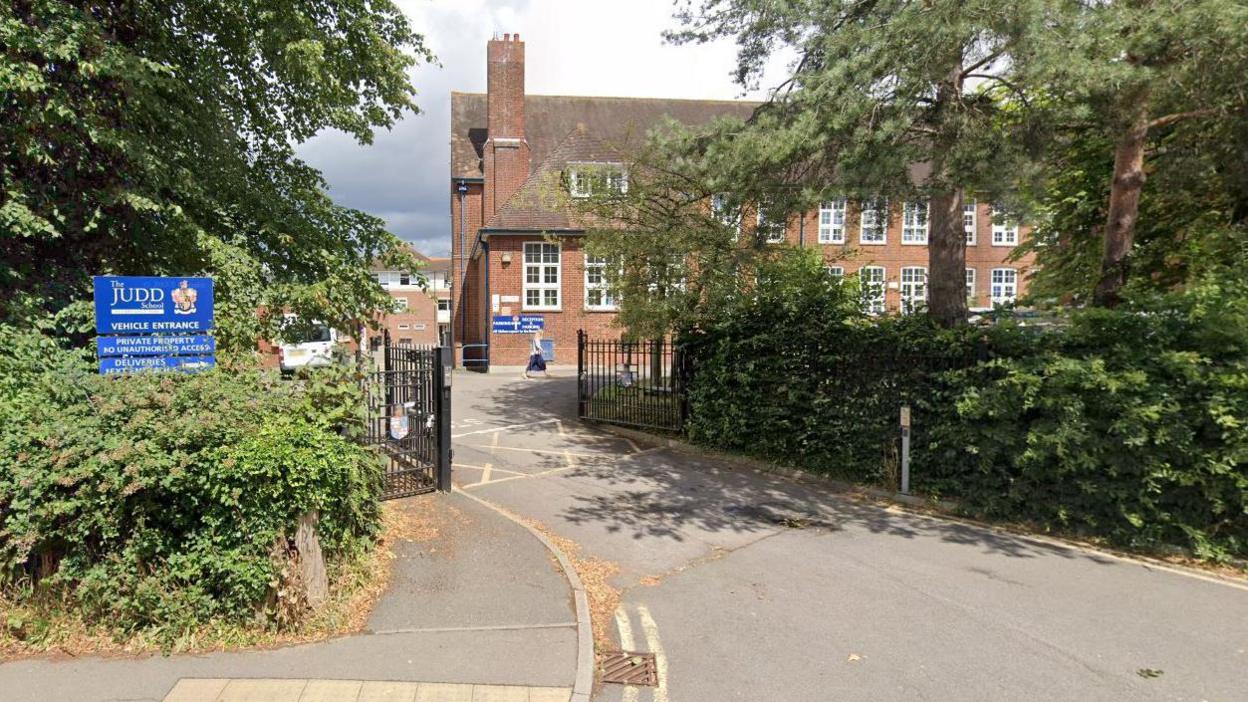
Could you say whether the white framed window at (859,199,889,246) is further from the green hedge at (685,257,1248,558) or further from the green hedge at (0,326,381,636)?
the green hedge at (0,326,381,636)

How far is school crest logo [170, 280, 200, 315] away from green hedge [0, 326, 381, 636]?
133cm

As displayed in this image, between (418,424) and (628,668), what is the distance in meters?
4.84

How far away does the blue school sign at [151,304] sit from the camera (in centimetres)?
506

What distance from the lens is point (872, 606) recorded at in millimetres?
4801

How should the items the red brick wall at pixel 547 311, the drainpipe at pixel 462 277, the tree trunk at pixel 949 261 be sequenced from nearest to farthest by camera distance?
the tree trunk at pixel 949 261, the red brick wall at pixel 547 311, the drainpipe at pixel 462 277

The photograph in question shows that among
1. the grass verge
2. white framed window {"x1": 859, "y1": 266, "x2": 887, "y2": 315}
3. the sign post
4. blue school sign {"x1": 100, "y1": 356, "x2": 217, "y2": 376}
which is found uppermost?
white framed window {"x1": 859, "y1": 266, "x2": 887, "y2": 315}

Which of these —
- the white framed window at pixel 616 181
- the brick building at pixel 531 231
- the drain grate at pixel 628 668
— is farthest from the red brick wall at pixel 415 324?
the drain grate at pixel 628 668

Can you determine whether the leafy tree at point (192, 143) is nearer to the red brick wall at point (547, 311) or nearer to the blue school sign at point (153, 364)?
the blue school sign at point (153, 364)

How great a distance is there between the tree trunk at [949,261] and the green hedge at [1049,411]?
1.09m

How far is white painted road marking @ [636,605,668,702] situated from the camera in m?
3.70

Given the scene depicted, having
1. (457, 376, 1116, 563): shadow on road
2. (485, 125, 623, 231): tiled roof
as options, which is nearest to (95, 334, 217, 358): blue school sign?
(457, 376, 1116, 563): shadow on road

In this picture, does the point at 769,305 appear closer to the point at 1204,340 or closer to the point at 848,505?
the point at 848,505

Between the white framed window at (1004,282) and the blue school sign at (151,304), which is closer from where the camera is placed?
the blue school sign at (151,304)

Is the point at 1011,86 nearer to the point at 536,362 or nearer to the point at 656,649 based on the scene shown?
the point at 656,649
